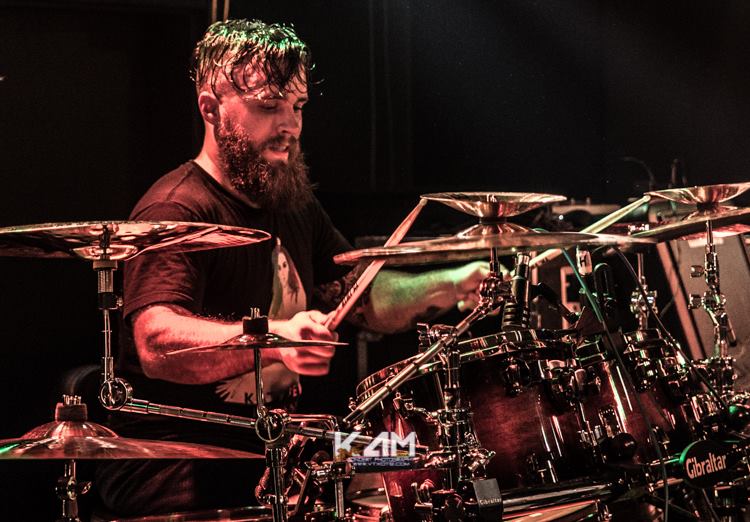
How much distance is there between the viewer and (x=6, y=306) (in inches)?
119

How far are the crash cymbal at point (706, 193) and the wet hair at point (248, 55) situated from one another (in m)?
1.16

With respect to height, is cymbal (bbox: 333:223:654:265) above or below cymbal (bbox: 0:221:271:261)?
below

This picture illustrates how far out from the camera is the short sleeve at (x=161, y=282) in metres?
2.60

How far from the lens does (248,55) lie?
3025 millimetres

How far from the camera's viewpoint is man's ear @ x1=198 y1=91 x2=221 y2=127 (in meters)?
3.08

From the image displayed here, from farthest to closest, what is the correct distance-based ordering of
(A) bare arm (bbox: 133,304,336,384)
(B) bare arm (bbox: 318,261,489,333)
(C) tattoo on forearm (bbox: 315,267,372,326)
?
(C) tattoo on forearm (bbox: 315,267,372,326) < (B) bare arm (bbox: 318,261,489,333) < (A) bare arm (bbox: 133,304,336,384)

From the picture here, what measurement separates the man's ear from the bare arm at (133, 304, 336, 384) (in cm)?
72

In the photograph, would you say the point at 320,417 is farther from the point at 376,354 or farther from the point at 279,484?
the point at 376,354

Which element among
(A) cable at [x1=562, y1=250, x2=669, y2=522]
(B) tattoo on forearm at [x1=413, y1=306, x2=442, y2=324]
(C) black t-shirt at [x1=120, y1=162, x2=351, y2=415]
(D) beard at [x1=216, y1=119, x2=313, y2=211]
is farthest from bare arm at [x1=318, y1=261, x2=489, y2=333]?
(A) cable at [x1=562, y1=250, x2=669, y2=522]

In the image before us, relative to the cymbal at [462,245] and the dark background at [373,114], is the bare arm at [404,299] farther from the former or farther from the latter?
the cymbal at [462,245]

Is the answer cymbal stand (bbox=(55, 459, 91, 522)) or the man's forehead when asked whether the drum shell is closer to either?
cymbal stand (bbox=(55, 459, 91, 522))

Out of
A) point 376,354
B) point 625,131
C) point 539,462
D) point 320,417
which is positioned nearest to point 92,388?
point 320,417

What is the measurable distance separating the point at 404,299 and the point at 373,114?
3.36ft

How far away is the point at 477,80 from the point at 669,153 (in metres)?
0.89
